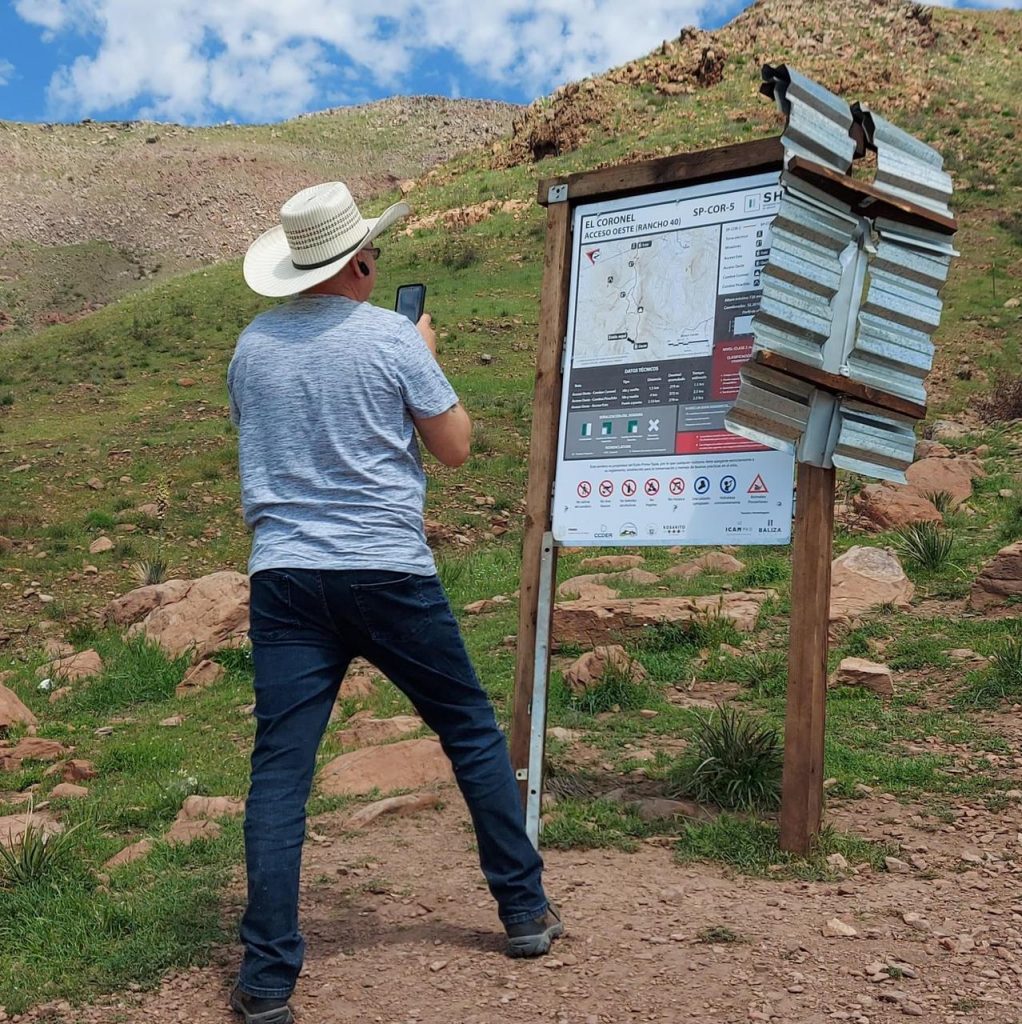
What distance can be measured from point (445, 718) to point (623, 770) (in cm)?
207

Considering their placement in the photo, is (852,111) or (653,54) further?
(653,54)

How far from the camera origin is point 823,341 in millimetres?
4027

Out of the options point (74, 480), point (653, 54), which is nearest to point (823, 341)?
point (74, 480)

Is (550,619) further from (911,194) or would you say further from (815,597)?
(911,194)

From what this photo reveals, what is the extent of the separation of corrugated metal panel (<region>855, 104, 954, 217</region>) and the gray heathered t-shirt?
5.99 feet

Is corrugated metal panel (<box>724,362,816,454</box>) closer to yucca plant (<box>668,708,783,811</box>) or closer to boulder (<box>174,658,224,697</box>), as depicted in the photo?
yucca plant (<box>668,708,783,811</box>)

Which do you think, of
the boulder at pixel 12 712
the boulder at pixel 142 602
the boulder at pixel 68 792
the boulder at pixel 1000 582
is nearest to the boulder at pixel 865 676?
the boulder at pixel 1000 582

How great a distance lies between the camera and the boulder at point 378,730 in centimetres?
598

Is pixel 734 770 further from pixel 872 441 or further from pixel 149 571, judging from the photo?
pixel 149 571

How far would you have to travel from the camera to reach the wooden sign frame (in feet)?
14.3

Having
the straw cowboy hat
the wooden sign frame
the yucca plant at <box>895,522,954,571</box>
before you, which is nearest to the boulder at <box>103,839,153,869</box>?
the wooden sign frame

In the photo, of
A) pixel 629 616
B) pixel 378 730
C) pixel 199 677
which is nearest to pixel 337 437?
pixel 378 730

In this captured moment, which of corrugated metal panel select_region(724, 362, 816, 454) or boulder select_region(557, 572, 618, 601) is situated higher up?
corrugated metal panel select_region(724, 362, 816, 454)

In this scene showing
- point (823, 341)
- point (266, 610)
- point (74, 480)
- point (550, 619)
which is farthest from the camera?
point (74, 480)
